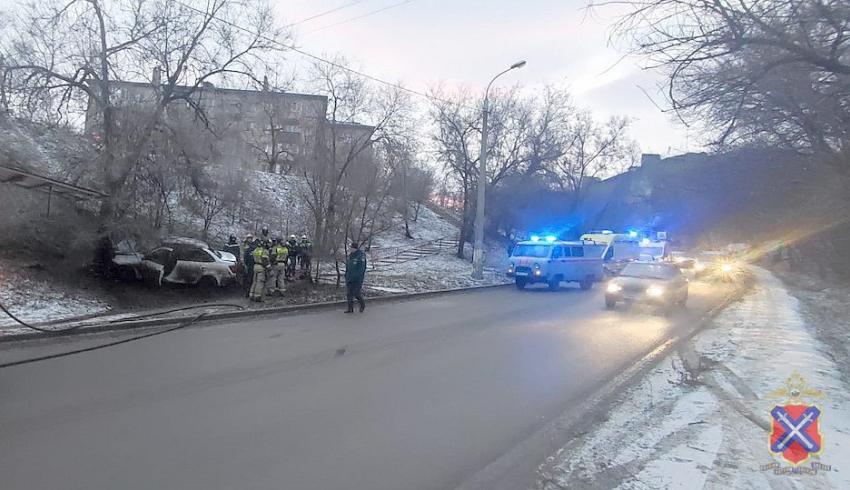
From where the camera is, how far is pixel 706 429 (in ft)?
19.2

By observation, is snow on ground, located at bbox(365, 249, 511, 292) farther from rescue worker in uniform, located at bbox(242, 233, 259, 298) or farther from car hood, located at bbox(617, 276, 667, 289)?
car hood, located at bbox(617, 276, 667, 289)

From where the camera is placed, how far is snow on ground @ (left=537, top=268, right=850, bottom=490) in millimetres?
4582

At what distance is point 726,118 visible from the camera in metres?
9.75

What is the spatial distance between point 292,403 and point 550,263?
17.6 metres

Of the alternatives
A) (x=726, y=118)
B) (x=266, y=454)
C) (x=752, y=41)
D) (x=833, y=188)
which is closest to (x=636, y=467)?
(x=266, y=454)

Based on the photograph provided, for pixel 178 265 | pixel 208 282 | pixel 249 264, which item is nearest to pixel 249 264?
pixel 249 264

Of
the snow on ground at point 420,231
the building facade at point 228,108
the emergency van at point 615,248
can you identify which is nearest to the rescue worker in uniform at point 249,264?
the building facade at point 228,108

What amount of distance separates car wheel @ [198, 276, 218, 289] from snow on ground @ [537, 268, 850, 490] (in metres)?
12.0

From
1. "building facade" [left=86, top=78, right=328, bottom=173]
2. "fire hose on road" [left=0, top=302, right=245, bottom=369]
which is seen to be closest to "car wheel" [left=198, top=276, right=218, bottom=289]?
"fire hose on road" [left=0, top=302, right=245, bottom=369]

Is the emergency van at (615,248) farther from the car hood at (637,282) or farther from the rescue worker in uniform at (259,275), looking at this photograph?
the rescue worker in uniform at (259,275)

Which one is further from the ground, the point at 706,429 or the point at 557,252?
the point at 557,252

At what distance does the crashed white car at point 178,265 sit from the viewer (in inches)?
610

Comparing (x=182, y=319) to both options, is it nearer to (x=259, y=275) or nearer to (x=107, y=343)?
(x=107, y=343)

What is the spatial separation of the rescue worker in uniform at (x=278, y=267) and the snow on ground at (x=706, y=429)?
10.1m
